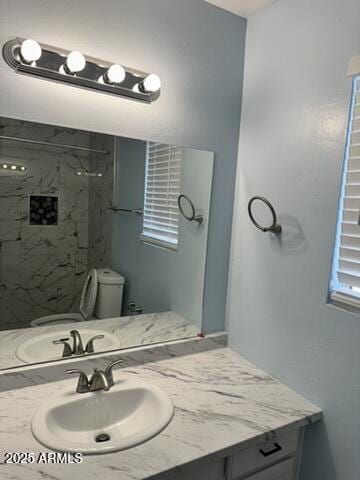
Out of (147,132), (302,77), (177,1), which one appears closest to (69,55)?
(147,132)

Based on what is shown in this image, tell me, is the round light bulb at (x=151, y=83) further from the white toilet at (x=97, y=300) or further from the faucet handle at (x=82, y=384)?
the faucet handle at (x=82, y=384)

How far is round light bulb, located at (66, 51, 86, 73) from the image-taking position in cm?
119

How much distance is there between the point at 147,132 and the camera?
4.69 feet

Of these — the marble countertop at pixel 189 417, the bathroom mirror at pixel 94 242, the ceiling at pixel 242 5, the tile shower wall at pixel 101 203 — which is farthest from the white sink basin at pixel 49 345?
the ceiling at pixel 242 5

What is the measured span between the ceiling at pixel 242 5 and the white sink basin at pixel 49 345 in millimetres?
1533

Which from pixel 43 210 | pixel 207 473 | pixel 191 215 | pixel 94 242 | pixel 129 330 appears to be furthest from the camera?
pixel 191 215

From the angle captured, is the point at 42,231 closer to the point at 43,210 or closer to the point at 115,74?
the point at 43,210

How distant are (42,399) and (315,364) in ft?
3.32

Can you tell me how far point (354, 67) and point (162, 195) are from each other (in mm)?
886

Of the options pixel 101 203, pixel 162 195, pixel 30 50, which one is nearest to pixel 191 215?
pixel 162 195

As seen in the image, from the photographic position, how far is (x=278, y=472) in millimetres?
1255

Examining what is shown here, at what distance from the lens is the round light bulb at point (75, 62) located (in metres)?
1.19

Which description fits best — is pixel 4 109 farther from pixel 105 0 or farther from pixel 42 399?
pixel 42 399

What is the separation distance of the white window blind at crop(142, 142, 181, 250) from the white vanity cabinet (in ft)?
2.92
